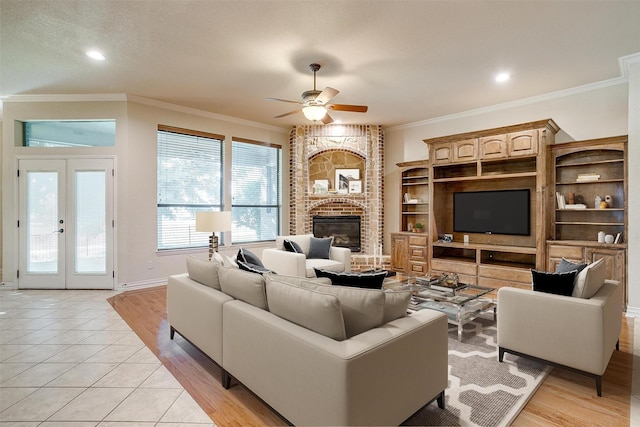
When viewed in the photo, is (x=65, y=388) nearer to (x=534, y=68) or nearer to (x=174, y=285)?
(x=174, y=285)

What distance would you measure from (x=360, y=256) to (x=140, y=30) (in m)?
4.99

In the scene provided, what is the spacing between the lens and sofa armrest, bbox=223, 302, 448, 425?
1.48m

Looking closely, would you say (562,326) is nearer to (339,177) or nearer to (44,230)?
(339,177)

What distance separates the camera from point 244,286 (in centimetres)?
226

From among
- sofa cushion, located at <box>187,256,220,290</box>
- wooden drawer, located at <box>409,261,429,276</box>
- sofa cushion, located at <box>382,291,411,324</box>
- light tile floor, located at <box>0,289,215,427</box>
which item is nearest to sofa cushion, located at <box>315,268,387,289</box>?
sofa cushion, located at <box>382,291,411,324</box>

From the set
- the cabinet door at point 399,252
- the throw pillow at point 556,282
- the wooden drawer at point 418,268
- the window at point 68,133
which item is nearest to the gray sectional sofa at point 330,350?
the throw pillow at point 556,282

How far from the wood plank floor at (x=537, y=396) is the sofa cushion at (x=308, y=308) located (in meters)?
0.60

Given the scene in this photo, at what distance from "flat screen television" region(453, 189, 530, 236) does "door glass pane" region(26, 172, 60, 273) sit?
6.68m

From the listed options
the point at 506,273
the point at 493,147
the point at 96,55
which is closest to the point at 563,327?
the point at 506,273

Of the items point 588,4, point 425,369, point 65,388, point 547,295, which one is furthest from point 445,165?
point 65,388

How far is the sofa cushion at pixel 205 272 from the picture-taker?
268 centimetres

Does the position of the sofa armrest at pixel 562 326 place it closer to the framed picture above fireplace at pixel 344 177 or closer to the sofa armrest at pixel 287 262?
the sofa armrest at pixel 287 262

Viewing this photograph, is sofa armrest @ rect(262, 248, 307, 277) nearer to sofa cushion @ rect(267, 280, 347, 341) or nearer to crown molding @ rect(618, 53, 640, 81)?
sofa cushion @ rect(267, 280, 347, 341)

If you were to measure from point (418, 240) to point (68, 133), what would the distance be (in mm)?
6224
